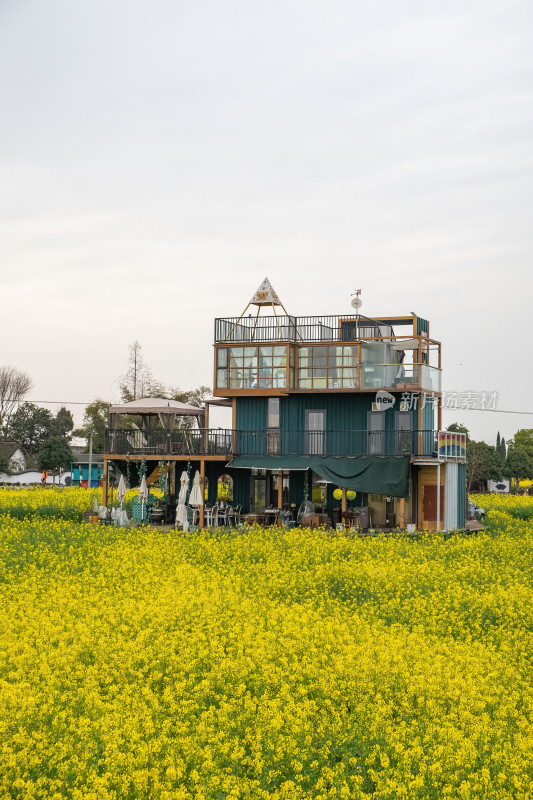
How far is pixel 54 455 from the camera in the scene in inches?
3268

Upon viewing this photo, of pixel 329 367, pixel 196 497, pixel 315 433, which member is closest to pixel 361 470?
pixel 315 433

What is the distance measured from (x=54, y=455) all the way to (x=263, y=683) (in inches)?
2897

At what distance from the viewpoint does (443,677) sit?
39.7 feet

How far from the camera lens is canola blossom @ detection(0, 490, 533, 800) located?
891cm

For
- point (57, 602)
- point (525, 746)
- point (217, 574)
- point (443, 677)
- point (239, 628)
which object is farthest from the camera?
point (217, 574)

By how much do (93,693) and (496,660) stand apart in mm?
5952

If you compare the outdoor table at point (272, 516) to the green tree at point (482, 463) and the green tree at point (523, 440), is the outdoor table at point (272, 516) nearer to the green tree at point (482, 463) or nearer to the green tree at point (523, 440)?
the green tree at point (482, 463)

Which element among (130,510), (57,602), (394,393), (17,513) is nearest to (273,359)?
(394,393)

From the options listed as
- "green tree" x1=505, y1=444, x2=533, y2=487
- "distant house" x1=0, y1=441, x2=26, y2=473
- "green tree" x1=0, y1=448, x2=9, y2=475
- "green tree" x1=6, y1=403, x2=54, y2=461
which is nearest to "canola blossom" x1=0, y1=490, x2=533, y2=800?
"green tree" x1=505, y1=444, x2=533, y2=487

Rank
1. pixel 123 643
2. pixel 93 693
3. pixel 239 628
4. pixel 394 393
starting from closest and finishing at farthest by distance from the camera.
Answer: pixel 93 693, pixel 123 643, pixel 239 628, pixel 394 393

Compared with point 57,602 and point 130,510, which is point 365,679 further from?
point 130,510

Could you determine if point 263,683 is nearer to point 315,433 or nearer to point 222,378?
point 315,433

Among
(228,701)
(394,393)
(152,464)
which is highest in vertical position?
(394,393)

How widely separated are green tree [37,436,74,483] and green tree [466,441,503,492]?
3557cm
